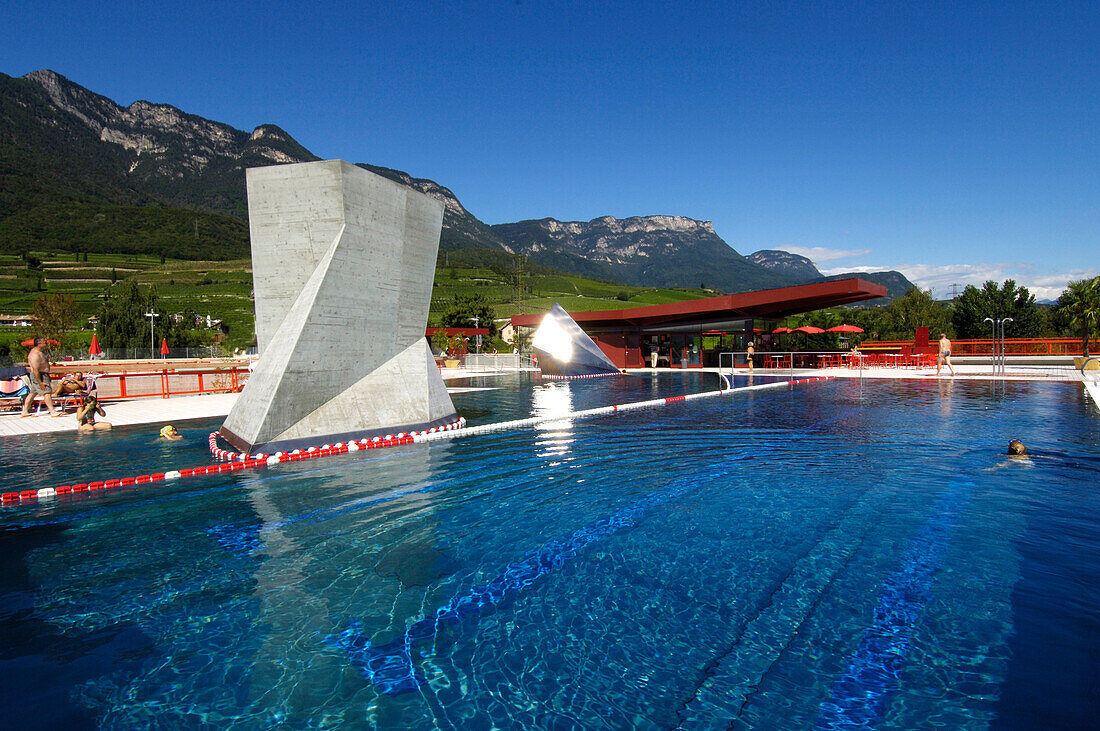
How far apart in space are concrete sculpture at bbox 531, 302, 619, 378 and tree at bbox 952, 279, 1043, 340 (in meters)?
45.7

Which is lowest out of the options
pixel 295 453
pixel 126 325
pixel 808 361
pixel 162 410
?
Result: pixel 295 453

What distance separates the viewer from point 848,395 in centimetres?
1852

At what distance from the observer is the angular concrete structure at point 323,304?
1058cm

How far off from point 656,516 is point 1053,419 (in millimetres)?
11540

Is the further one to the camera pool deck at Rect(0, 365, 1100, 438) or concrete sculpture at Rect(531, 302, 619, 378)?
concrete sculpture at Rect(531, 302, 619, 378)

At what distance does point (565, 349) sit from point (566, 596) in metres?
24.9

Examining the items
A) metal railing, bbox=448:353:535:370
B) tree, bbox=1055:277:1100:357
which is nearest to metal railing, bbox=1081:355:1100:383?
tree, bbox=1055:277:1100:357

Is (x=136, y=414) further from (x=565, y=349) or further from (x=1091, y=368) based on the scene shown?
(x=1091, y=368)

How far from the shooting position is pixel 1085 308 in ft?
125

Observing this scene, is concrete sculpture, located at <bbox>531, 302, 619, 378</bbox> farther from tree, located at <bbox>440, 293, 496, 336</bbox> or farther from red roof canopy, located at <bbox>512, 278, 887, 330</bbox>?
tree, located at <bbox>440, 293, 496, 336</bbox>

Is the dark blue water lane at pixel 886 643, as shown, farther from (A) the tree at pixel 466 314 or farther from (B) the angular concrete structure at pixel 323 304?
(A) the tree at pixel 466 314

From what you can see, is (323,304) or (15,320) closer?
(323,304)

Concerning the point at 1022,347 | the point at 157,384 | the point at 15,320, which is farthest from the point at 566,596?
the point at 15,320

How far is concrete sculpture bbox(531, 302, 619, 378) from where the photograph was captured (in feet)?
96.8
